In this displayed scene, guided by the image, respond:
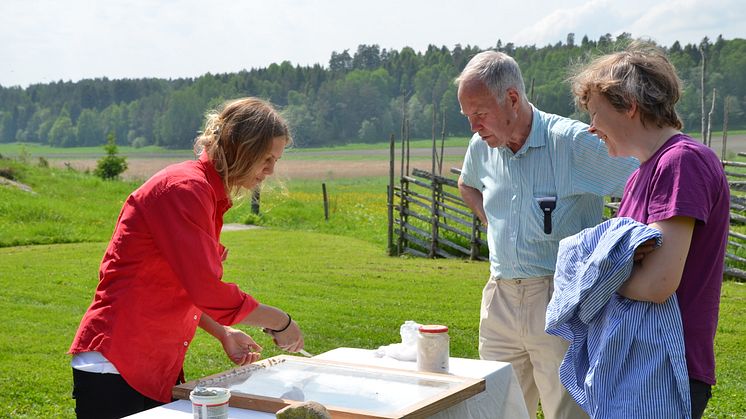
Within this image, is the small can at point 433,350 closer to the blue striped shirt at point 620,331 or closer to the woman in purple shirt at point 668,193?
the blue striped shirt at point 620,331

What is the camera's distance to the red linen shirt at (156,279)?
2.54m

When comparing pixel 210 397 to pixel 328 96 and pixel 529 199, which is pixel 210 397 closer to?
pixel 529 199

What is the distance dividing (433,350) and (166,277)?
995 mm

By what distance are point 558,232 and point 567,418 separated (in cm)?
73

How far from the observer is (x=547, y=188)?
3412mm

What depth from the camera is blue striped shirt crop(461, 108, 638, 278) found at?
131 inches

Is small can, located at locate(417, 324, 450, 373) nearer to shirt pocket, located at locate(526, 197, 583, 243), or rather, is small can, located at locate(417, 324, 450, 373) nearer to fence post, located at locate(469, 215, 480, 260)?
shirt pocket, located at locate(526, 197, 583, 243)

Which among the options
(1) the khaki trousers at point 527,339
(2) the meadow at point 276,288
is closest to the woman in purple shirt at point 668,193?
(1) the khaki trousers at point 527,339

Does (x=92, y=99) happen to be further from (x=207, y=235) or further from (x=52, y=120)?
(x=207, y=235)

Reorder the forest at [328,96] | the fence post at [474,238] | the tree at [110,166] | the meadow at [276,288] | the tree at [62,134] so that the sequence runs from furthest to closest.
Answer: the tree at [62,134] < the forest at [328,96] < the tree at [110,166] < the fence post at [474,238] < the meadow at [276,288]

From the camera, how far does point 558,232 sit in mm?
3373

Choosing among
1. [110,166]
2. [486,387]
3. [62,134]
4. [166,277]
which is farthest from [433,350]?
[62,134]

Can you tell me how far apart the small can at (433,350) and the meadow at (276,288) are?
30.0 inches

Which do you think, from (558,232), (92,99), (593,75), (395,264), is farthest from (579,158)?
(92,99)
